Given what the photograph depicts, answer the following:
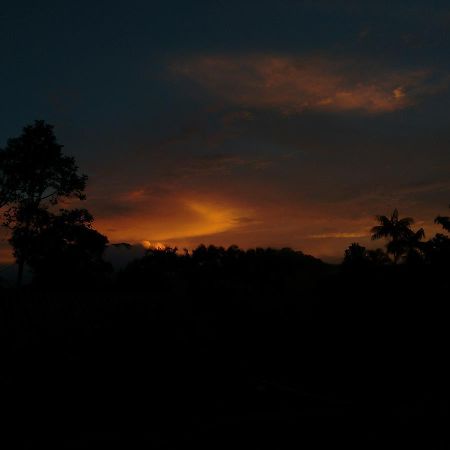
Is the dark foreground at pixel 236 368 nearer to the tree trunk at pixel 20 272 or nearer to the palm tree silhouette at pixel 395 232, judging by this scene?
the tree trunk at pixel 20 272

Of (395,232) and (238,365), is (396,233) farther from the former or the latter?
(238,365)

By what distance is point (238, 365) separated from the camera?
10789 millimetres

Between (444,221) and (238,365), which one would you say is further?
(444,221)

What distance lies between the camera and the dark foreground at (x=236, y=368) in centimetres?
664

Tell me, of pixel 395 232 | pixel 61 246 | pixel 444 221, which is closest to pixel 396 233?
pixel 395 232

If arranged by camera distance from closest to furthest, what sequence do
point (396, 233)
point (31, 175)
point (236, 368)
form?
point (236, 368)
point (31, 175)
point (396, 233)

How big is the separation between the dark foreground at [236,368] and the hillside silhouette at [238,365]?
1.1 inches

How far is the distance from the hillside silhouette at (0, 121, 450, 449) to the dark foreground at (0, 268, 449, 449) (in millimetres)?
29

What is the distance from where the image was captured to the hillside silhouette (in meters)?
6.69

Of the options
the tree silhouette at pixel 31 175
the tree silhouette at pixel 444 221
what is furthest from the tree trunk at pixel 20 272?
the tree silhouette at pixel 444 221

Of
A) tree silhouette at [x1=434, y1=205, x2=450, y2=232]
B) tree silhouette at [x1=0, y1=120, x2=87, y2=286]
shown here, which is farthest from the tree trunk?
tree silhouette at [x1=434, y1=205, x2=450, y2=232]

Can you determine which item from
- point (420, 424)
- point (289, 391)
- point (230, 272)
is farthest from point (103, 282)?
point (420, 424)

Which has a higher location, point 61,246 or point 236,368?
point 61,246

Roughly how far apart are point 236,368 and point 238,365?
21cm
